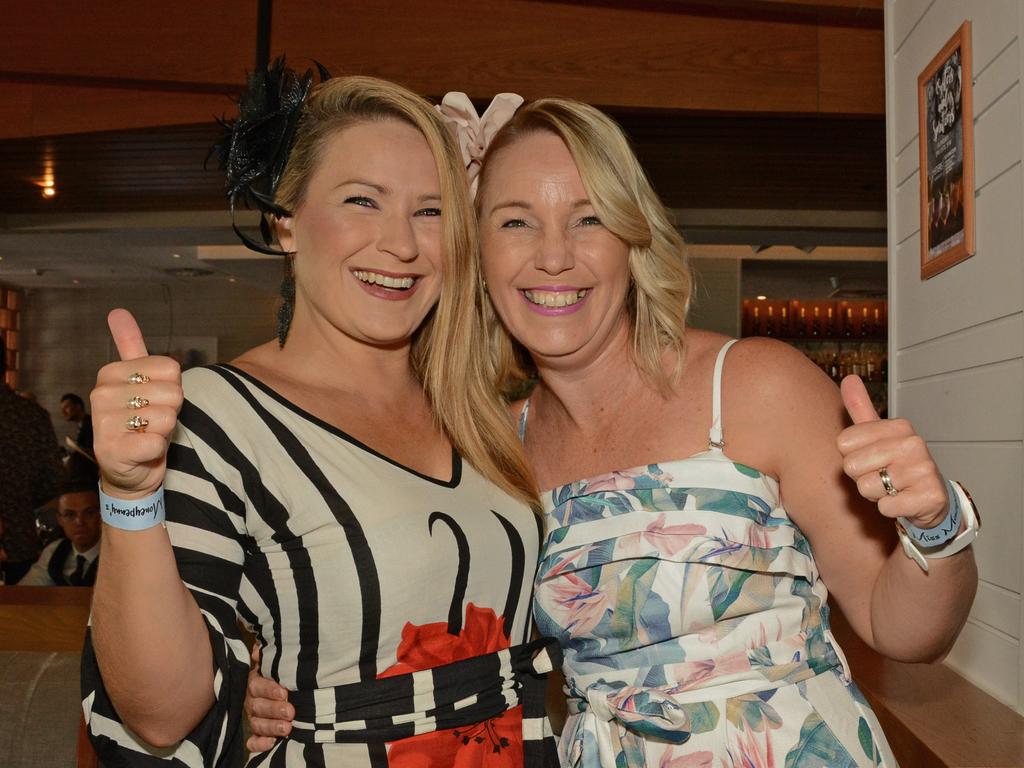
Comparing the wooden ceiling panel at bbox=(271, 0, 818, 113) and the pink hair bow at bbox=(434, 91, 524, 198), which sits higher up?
the wooden ceiling panel at bbox=(271, 0, 818, 113)

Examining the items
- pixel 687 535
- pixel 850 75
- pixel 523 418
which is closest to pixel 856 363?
pixel 850 75

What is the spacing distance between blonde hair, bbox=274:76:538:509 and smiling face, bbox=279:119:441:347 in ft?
0.07

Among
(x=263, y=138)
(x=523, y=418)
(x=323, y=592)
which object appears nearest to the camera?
(x=323, y=592)

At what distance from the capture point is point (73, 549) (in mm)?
4078

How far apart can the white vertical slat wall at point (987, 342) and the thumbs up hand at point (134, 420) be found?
5.43 ft

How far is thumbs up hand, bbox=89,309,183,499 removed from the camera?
3.55 ft

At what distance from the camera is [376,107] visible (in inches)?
68.6

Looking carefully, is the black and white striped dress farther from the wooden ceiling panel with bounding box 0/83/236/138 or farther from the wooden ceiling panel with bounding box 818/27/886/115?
the wooden ceiling panel with bounding box 0/83/236/138

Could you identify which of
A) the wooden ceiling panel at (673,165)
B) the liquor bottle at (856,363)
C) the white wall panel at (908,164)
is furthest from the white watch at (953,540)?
the liquor bottle at (856,363)

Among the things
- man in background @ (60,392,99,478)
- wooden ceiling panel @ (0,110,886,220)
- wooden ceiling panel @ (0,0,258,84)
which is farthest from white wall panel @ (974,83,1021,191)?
wooden ceiling panel @ (0,0,258,84)

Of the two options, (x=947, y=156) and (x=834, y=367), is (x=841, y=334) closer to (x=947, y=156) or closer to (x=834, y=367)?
(x=834, y=367)

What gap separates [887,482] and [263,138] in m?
1.18

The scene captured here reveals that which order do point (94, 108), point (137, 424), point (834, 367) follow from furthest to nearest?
1. point (834, 367)
2. point (94, 108)
3. point (137, 424)

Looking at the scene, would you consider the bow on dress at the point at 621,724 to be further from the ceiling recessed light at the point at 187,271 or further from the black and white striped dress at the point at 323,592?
the ceiling recessed light at the point at 187,271
